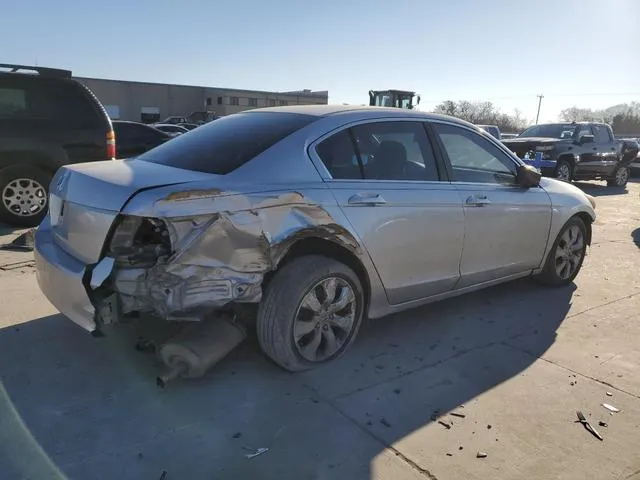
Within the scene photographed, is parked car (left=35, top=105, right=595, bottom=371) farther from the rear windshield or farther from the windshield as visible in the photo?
the windshield

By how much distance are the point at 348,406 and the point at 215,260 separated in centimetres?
114

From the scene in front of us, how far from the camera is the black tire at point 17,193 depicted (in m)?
7.07

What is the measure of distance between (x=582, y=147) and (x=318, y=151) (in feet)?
46.5

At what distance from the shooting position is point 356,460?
2631 mm

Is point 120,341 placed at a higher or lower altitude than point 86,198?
lower

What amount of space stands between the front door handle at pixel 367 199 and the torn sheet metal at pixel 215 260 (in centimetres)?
40

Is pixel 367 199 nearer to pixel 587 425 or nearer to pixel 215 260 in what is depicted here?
pixel 215 260

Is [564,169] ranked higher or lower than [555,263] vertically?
higher

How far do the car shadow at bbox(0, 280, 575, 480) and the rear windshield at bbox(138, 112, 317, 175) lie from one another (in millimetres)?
1302

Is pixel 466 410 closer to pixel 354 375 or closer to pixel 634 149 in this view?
pixel 354 375

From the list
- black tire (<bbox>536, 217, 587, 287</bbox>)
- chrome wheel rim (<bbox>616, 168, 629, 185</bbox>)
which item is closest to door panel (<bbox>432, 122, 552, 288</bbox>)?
black tire (<bbox>536, 217, 587, 287</bbox>)

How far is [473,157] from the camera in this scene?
14.6ft

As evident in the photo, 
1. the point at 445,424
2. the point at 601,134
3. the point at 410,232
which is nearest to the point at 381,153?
the point at 410,232

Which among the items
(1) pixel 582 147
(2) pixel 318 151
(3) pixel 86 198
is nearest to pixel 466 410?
(2) pixel 318 151
